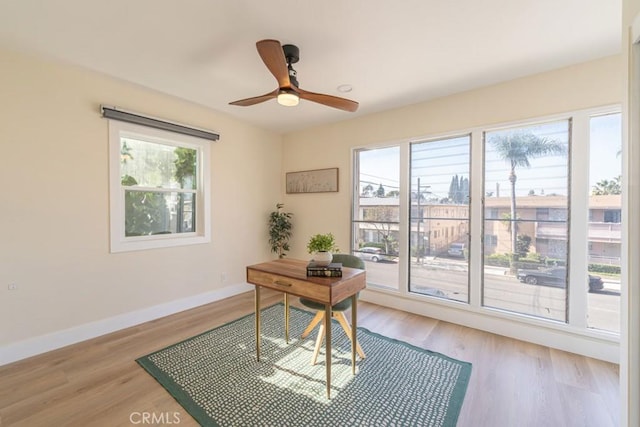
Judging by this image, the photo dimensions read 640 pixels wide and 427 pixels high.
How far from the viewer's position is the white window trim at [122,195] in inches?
109

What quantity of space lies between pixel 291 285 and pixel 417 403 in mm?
1164

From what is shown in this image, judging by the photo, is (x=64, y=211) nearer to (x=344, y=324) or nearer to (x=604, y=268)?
(x=344, y=324)

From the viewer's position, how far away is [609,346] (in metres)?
2.28

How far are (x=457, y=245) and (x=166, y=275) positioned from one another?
350cm

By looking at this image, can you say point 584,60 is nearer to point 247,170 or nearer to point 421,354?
point 421,354

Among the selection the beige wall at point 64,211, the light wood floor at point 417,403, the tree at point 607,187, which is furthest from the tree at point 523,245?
the beige wall at point 64,211

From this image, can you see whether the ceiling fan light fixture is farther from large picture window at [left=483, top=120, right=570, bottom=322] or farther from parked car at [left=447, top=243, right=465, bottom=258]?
parked car at [left=447, top=243, right=465, bottom=258]

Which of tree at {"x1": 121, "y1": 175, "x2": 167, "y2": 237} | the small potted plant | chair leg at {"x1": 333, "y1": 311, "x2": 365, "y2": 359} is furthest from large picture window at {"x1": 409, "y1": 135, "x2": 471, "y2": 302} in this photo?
tree at {"x1": 121, "y1": 175, "x2": 167, "y2": 237}

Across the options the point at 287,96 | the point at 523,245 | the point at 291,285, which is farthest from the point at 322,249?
the point at 523,245

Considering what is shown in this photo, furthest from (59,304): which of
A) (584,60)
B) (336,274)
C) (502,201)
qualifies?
(584,60)

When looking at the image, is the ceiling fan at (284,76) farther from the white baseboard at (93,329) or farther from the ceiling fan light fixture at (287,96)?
the white baseboard at (93,329)

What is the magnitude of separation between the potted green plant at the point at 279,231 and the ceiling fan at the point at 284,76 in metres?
2.34

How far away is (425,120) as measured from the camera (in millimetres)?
3246

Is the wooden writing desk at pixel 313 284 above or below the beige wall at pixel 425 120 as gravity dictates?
below
